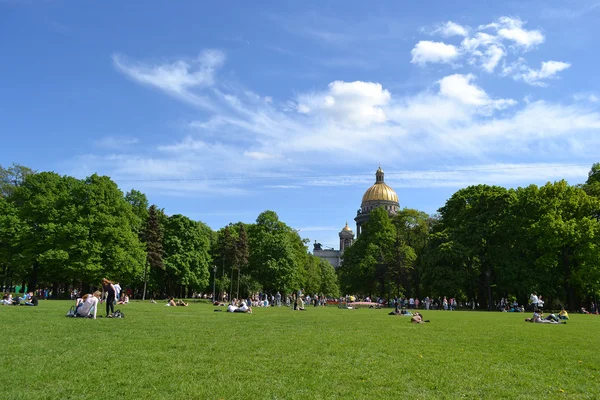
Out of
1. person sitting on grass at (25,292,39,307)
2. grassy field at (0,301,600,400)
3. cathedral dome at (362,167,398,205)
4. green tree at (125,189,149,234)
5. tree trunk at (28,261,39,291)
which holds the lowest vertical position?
grassy field at (0,301,600,400)

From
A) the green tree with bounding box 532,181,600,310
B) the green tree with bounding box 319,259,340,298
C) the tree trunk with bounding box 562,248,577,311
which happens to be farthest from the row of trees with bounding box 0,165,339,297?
the green tree with bounding box 319,259,340,298

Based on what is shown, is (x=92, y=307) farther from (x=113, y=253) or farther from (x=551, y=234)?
(x=551, y=234)

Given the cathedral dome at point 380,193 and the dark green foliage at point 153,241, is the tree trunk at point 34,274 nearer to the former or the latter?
the dark green foliage at point 153,241

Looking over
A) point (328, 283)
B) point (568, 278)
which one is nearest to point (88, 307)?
point (568, 278)

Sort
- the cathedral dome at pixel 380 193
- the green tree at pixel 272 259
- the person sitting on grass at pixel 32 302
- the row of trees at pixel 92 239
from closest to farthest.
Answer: the person sitting on grass at pixel 32 302, the row of trees at pixel 92 239, the green tree at pixel 272 259, the cathedral dome at pixel 380 193

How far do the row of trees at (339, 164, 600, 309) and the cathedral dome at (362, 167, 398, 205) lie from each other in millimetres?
99024

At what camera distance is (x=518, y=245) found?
53.5 meters

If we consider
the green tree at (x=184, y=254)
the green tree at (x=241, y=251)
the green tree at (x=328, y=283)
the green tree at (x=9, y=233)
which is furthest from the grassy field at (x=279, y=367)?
the green tree at (x=328, y=283)

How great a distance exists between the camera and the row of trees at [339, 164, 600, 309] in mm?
48250

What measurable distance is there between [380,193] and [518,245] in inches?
4445

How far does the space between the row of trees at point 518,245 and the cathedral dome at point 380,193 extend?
325 ft

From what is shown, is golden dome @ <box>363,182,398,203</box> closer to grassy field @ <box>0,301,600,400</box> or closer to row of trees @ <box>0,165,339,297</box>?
row of trees @ <box>0,165,339,297</box>

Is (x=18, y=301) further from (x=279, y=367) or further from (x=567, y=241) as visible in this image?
(x=567, y=241)

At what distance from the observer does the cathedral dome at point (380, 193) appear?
543 ft
